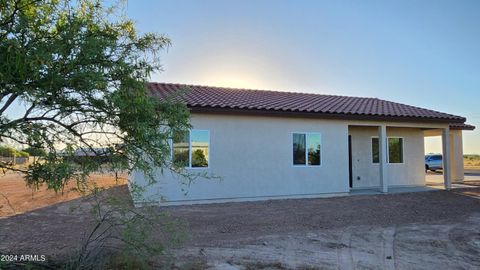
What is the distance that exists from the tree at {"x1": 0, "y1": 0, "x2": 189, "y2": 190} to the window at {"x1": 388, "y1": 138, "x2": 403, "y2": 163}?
48.9ft

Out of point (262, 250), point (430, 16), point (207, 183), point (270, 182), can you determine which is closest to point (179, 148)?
point (207, 183)

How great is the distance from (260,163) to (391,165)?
7766 mm

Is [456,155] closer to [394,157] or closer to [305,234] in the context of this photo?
[394,157]

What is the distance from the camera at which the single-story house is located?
40.2 feet

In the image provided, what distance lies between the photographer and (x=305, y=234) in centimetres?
802

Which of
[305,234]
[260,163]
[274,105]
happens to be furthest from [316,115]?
[305,234]

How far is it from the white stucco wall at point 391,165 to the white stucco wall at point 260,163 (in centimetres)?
268

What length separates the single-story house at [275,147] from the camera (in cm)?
1226

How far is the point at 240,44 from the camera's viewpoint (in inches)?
563

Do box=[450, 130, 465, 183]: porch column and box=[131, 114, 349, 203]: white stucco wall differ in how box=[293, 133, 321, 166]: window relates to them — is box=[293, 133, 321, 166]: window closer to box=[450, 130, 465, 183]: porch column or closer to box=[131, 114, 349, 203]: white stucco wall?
box=[131, 114, 349, 203]: white stucco wall

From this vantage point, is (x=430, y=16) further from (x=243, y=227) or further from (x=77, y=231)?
(x=77, y=231)

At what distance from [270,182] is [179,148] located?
3618 millimetres

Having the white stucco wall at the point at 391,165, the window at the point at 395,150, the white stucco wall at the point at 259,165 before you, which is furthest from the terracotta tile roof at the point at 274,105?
the window at the point at 395,150

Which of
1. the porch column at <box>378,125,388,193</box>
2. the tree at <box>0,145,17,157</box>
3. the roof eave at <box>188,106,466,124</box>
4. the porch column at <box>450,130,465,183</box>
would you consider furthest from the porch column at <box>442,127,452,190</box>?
the tree at <box>0,145,17,157</box>
